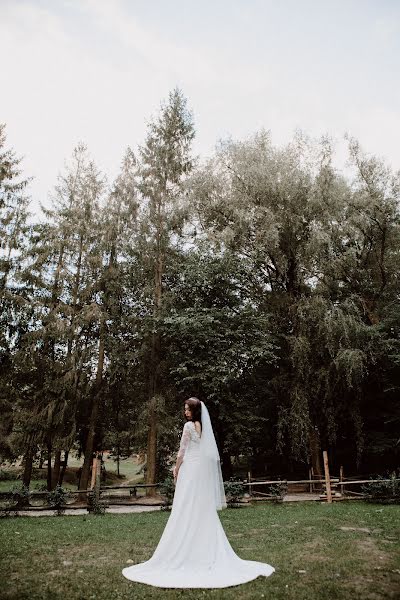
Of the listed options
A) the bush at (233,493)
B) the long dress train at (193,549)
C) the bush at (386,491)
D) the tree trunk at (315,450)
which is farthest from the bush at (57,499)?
the tree trunk at (315,450)

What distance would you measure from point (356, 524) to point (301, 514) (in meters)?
2.34

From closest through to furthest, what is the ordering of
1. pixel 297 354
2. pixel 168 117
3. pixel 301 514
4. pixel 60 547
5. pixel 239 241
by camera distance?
pixel 60 547 → pixel 301 514 → pixel 297 354 → pixel 239 241 → pixel 168 117

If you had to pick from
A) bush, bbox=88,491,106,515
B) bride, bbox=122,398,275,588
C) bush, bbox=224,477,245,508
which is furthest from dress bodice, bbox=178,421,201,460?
bush, bbox=224,477,245,508

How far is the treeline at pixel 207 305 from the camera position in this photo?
56.0 ft

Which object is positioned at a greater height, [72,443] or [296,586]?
[72,443]

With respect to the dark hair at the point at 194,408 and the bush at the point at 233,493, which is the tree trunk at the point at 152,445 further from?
the dark hair at the point at 194,408

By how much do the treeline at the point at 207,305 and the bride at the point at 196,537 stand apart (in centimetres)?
1040

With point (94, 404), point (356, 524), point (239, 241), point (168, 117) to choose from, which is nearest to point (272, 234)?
point (239, 241)

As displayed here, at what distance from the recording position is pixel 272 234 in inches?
725

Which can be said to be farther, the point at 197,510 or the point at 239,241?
the point at 239,241

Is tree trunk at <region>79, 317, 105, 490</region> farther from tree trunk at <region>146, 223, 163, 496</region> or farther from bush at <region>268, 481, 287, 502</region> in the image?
bush at <region>268, 481, 287, 502</region>

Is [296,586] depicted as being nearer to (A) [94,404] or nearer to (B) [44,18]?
(A) [94,404]

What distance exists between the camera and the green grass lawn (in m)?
4.48

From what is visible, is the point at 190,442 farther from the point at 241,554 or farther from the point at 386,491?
the point at 386,491
